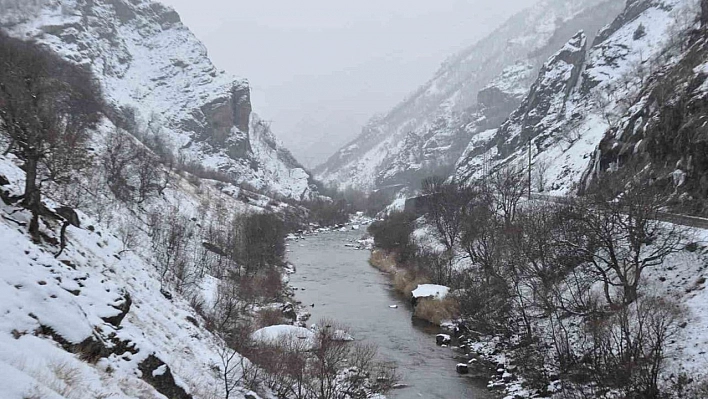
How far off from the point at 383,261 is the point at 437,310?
2721 centimetres

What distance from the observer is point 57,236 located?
53.6 feet

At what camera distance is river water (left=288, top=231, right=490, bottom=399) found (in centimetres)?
2445

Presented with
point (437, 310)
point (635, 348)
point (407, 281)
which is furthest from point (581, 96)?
point (635, 348)

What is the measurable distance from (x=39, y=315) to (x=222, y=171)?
183 m

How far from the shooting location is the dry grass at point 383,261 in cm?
5997

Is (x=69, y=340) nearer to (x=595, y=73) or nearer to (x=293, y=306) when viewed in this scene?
(x=293, y=306)

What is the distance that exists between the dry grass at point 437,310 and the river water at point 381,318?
952 millimetres

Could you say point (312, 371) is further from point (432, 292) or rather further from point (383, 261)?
point (383, 261)

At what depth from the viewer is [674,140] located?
105ft

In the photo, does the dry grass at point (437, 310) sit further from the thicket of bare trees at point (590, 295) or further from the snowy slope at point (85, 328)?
the snowy slope at point (85, 328)

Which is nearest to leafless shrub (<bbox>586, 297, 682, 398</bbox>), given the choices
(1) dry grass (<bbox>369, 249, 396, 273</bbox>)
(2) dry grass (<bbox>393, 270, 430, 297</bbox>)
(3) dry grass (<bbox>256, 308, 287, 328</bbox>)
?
(3) dry grass (<bbox>256, 308, 287, 328</bbox>)

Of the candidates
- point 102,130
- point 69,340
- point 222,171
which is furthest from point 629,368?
point 222,171

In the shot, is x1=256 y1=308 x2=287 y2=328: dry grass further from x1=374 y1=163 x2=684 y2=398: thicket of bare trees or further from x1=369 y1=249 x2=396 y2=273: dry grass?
x1=369 y1=249 x2=396 y2=273: dry grass

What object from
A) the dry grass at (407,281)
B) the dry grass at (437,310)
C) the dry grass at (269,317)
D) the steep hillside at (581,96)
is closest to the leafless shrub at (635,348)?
the dry grass at (437,310)
